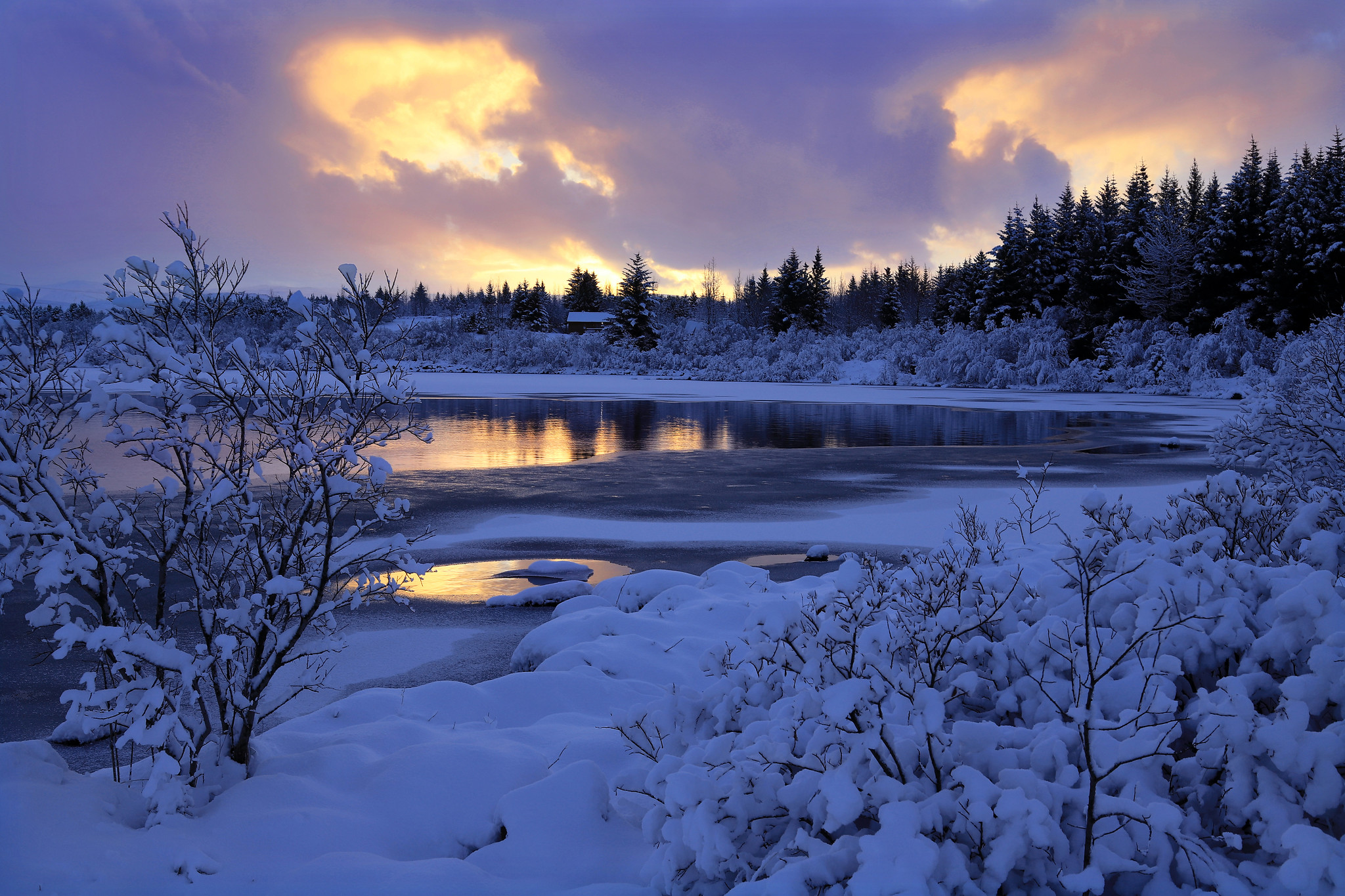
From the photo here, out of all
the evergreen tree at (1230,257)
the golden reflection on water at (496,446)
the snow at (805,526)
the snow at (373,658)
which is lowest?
the snow at (373,658)

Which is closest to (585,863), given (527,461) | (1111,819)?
(1111,819)

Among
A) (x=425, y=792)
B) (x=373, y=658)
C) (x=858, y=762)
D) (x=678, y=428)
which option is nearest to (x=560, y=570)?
(x=373, y=658)

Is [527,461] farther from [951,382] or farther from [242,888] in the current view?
[951,382]

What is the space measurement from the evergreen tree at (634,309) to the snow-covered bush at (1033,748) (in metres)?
65.0

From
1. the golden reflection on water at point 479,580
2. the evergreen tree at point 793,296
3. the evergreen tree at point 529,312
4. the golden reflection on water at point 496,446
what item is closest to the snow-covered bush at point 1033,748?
the golden reflection on water at point 479,580

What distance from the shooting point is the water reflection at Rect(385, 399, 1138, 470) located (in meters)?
18.2

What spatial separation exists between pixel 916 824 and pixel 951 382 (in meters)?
47.4

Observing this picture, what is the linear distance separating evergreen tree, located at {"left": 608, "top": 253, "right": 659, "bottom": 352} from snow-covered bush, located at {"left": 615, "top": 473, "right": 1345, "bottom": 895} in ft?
213

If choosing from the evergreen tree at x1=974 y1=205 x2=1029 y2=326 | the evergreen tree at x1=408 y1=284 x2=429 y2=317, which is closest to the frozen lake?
the evergreen tree at x1=974 y1=205 x2=1029 y2=326

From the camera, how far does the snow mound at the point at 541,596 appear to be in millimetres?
7305

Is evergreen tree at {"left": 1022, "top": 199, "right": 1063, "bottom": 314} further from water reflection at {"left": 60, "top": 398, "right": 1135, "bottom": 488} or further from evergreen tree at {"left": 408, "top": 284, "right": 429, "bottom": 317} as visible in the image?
evergreen tree at {"left": 408, "top": 284, "right": 429, "bottom": 317}

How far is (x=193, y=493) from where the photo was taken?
3512mm

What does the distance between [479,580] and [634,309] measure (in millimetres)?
61476

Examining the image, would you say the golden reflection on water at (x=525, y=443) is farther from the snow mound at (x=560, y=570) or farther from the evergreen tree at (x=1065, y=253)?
the evergreen tree at (x=1065, y=253)
